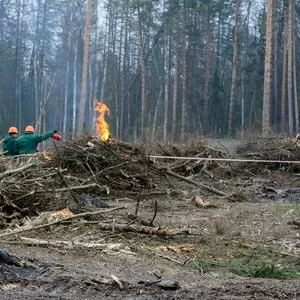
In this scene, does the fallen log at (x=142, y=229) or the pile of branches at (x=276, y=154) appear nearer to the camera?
the fallen log at (x=142, y=229)

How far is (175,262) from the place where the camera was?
18.5ft

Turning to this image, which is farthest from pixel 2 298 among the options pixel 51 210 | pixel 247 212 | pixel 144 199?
pixel 144 199

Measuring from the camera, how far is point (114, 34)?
163 feet

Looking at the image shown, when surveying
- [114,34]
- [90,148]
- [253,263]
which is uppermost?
[114,34]

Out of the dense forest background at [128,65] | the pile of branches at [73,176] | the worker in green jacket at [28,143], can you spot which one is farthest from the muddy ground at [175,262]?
the dense forest background at [128,65]

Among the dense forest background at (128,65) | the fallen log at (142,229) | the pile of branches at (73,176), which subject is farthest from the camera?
the dense forest background at (128,65)

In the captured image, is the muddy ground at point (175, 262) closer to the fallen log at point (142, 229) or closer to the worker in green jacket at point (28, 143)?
the fallen log at point (142, 229)

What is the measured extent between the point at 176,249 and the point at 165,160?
8716 millimetres

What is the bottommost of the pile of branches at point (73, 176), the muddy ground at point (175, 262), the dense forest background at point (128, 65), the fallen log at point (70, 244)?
the muddy ground at point (175, 262)

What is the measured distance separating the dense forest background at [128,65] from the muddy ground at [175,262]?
31403 millimetres

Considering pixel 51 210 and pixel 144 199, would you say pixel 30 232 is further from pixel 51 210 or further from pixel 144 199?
pixel 144 199

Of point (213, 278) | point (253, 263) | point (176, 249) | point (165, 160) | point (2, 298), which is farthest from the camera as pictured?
point (165, 160)

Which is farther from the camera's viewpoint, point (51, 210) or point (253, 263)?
point (51, 210)

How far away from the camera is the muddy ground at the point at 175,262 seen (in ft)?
13.9
